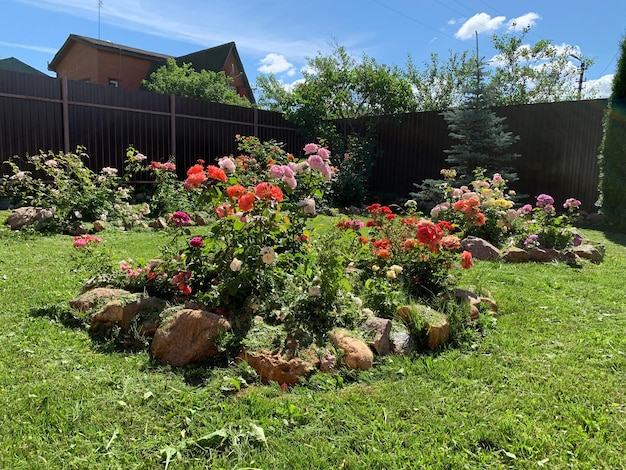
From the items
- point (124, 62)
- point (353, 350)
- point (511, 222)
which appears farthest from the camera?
point (124, 62)

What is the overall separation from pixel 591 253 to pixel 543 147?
465 cm

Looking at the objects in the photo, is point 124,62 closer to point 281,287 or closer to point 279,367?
point 281,287

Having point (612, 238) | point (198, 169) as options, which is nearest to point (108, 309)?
point (198, 169)

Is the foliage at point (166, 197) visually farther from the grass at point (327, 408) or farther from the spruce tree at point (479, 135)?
the spruce tree at point (479, 135)

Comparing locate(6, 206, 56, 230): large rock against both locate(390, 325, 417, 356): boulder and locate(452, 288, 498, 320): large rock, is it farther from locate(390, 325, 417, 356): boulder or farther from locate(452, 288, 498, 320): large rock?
locate(452, 288, 498, 320): large rock

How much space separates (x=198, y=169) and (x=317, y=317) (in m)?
1.10

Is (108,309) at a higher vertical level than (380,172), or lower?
lower

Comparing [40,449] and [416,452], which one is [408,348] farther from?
[40,449]

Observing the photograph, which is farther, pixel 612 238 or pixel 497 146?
pixel 497 146

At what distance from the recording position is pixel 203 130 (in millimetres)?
9180

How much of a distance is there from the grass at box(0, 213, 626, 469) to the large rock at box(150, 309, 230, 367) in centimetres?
8

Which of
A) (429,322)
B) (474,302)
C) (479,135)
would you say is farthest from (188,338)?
(479,135)

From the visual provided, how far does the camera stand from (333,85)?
1061 cm

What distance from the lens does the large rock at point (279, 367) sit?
6.86 feet
